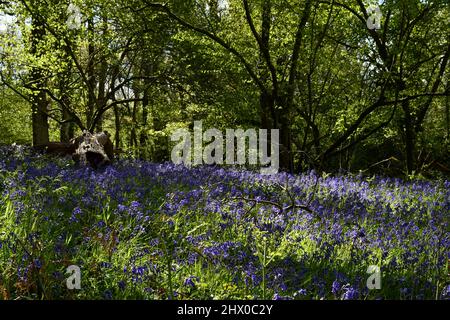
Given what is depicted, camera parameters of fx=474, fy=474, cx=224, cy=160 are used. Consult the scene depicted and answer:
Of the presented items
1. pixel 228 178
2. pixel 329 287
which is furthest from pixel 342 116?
pixel 329 287

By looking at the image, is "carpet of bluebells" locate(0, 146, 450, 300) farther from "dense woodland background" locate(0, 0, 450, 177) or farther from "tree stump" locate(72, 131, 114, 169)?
"dense woodland background" locate(0, 0, 450, 177)

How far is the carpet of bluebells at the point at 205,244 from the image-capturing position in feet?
10.6

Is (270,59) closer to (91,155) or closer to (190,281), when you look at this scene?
(91,155)

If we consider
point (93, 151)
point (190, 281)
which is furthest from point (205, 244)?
point (93, 151)

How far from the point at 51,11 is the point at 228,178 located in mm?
12337

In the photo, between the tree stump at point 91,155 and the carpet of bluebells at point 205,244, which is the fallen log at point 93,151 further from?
the carpet of bluebells at point 205,244

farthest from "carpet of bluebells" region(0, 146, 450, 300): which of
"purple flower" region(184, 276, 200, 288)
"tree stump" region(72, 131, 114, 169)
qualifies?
"tree stump" region(72, 131, 114, 169)

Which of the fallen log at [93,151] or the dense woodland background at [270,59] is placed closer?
the fallen log at [93,151]

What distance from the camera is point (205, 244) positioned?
407cm

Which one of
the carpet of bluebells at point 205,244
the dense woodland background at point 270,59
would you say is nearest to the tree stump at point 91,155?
the carpet of bluebells at point 205,244

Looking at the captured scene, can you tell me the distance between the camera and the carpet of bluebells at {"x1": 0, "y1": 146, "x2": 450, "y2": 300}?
10.6 ft

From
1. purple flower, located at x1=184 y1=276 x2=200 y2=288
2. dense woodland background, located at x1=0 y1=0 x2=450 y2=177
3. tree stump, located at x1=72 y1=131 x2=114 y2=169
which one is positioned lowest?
purple flower, located at x1=184 y1=276 x2=200 y2=288

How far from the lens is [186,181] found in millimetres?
7711
